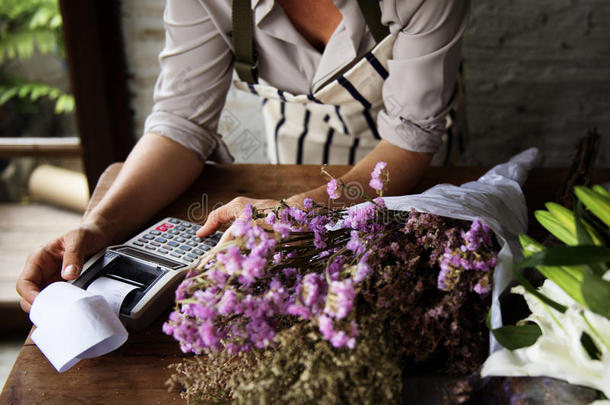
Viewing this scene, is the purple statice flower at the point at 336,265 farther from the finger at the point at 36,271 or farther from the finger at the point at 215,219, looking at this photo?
the finger at the point at 36,271

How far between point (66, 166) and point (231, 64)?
1.22 meters

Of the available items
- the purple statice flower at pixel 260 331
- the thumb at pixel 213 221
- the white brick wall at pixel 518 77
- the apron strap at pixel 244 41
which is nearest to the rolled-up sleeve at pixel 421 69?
the apron strap at pixel 244 41

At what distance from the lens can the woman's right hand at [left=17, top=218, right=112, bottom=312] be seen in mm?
744

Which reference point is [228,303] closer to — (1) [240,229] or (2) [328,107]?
(1) [240,229]

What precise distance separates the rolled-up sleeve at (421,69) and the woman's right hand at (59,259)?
0.56 meters

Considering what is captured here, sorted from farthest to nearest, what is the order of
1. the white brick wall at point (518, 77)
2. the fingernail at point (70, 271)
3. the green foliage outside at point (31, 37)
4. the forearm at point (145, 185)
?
the green foliage outside at point (31, 37), the white brick wall at point (518, 77), the forearm at point (145, 185), the fingernail at point (70, 271)

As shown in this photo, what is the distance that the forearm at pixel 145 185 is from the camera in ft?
2.93

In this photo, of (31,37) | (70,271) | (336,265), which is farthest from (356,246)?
(31,37)

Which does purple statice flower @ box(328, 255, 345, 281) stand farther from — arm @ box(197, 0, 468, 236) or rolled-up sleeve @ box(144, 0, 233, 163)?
rolled-up sleeve @ box(144, 0, 233, 163)

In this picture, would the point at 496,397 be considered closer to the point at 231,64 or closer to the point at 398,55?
the point at 398,55

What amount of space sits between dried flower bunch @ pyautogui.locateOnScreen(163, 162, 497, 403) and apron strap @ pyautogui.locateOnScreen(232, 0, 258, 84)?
0.56m

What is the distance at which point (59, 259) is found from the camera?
821 mm

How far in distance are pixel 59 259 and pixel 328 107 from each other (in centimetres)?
72

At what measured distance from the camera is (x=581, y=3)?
162 centimetres
